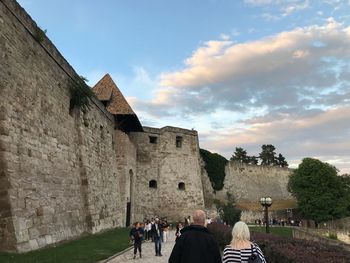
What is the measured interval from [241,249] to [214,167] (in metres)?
40.4

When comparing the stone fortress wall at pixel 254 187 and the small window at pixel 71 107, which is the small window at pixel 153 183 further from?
the small window at pixel 71 107

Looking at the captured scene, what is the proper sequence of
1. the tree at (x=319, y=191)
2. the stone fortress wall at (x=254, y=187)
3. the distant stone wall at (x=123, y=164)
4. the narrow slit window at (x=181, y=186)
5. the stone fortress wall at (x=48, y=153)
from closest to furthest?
the stone fortress wall at (x=48, y=153)
the distant stone wall at (x=123, y=164)
the narrow slit window at (x=181, y=186)
the tree at (x=319, y=191)
the stone fortress wall at (x=254, y=187)

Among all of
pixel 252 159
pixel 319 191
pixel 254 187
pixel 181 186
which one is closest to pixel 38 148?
pixel 181 186

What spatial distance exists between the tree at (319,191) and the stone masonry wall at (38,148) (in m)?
30.6

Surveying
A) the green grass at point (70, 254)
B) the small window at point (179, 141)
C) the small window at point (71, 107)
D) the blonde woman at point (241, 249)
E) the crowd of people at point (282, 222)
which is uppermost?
the small window at point (179, 141)

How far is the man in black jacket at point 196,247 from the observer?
4.16 metres

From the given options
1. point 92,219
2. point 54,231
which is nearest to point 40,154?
point 54,231

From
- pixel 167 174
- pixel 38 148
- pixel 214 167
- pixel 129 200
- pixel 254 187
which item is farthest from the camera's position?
pixel 254 187

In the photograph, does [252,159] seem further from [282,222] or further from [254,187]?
[282,222]

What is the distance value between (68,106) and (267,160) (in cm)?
7490

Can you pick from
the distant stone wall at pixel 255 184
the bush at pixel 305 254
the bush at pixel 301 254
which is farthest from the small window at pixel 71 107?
the distant stone wall at pixel 255 184

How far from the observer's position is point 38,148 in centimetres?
1262

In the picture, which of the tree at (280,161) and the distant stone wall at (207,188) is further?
the tree at (280,161)

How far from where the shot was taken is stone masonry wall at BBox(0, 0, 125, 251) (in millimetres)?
10375
